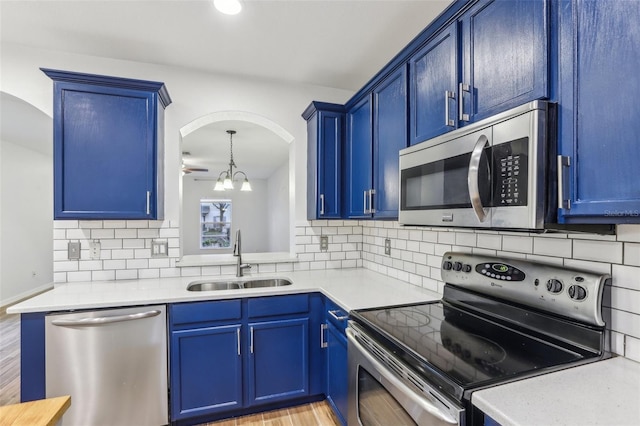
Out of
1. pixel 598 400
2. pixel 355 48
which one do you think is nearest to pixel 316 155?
pixel 355 48

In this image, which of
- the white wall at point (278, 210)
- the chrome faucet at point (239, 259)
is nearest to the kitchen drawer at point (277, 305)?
the chrome faucet at point (239, 259)

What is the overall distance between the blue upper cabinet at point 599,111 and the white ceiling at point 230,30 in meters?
1.04

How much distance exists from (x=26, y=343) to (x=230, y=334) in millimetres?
1068

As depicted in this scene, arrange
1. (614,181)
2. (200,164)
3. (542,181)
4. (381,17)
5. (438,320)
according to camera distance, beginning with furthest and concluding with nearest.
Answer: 1. (200,164)
2. (381,17)
3. (438,320)
4. (542,181)
5. (614,181)

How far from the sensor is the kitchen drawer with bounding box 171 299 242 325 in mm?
1917

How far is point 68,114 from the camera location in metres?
2.00

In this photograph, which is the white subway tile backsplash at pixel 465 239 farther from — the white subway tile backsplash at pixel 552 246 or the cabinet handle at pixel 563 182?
the cabinet handle at pixel 563 182

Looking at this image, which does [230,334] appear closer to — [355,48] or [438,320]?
[438,320]

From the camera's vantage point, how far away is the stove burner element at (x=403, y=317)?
1.45 m

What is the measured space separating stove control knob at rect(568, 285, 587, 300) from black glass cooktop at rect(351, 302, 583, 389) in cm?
19

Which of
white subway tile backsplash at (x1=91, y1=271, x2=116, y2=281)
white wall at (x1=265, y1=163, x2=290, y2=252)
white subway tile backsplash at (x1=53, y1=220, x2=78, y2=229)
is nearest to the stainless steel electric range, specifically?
white subway tile backsplash at (x1=91, y1=271, x2=116, y2=281)

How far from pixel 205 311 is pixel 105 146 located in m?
1.27

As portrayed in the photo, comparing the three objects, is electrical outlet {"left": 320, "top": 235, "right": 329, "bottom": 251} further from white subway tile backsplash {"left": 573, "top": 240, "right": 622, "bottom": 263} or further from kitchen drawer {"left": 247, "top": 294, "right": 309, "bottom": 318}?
white subway tile backsplash {"left": 573, "top": 240, "right": 622, "bottom": 263}

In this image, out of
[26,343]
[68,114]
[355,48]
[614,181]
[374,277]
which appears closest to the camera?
[614,181]
